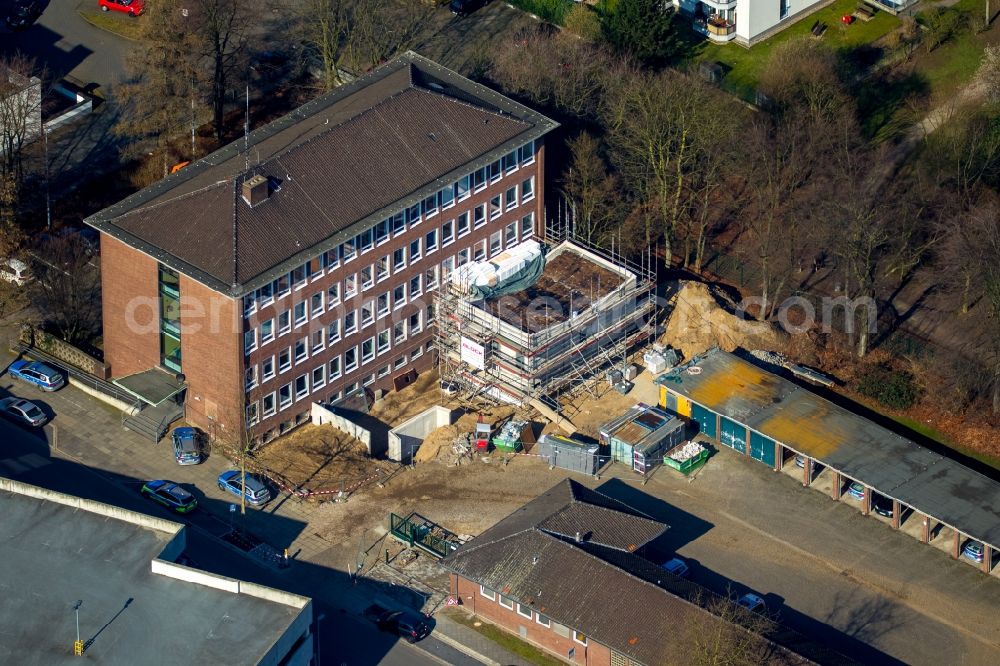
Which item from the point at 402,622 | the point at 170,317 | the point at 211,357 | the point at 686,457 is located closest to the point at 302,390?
the point at 211,357

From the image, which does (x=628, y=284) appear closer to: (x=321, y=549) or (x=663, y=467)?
(x=663, y=467)

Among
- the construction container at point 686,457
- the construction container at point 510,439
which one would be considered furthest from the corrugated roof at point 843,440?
the construction container at point 510,439

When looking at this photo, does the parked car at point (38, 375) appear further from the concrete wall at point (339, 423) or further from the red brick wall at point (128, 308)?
the concrete wall at point (339, 423)

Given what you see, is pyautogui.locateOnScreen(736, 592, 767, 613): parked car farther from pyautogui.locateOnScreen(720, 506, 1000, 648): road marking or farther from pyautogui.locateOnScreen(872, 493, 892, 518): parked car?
pyautogui.locateOnScreen(872, 493, 892, 518): parked car

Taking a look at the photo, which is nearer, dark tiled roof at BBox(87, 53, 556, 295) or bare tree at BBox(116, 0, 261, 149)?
dark tiled roof at BBox(87, 53, 556, 295)

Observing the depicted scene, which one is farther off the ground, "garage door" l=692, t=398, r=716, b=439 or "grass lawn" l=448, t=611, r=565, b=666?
"garage door" l=692, t=398, r=716, b=439

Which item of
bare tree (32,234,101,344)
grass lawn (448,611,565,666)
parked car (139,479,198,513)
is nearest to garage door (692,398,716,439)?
grass lawn (448,611,565,666)
